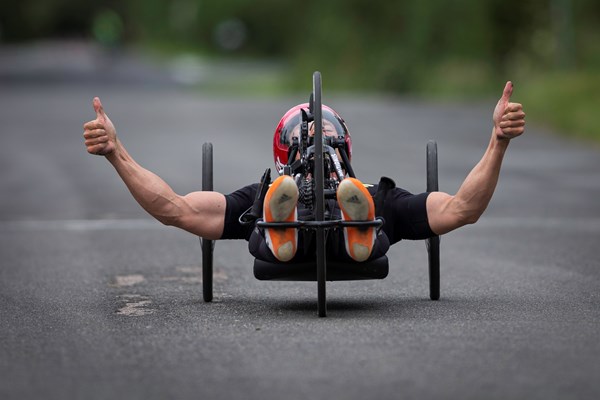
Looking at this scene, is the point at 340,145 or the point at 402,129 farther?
the point at 402,129

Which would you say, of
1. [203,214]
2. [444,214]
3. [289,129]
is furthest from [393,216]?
[203,214]

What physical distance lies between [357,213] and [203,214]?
115 centimetres

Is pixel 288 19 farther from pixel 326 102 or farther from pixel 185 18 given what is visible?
pixel 326 102

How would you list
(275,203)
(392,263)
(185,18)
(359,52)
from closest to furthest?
(275,203) → (392,263) → (359,52) → (185,18)

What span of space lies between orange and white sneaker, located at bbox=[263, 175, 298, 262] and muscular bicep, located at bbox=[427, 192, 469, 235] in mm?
922

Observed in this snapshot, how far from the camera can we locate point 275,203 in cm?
740

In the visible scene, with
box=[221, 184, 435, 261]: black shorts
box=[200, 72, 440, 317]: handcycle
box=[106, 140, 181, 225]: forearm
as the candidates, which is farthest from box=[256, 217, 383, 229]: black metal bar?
box=[106, 140, 181, 225]: forearm

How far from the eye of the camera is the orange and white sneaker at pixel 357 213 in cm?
736

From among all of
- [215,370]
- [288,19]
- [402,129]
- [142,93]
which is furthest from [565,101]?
[288,19]

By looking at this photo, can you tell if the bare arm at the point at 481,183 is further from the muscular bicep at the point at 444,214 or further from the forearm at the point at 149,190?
the forearm at the point at 149,190

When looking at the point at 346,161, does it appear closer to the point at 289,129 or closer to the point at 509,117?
the point at 289,129

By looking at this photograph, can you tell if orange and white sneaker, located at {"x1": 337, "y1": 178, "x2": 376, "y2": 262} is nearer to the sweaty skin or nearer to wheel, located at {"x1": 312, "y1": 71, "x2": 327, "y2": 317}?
wheel, located at {"x1": 312, "y1": 71, "x2": 327, "y2": 317}

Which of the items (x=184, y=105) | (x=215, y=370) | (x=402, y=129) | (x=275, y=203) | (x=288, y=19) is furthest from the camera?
(x=288, y=19)

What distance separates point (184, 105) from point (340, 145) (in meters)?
26.0
